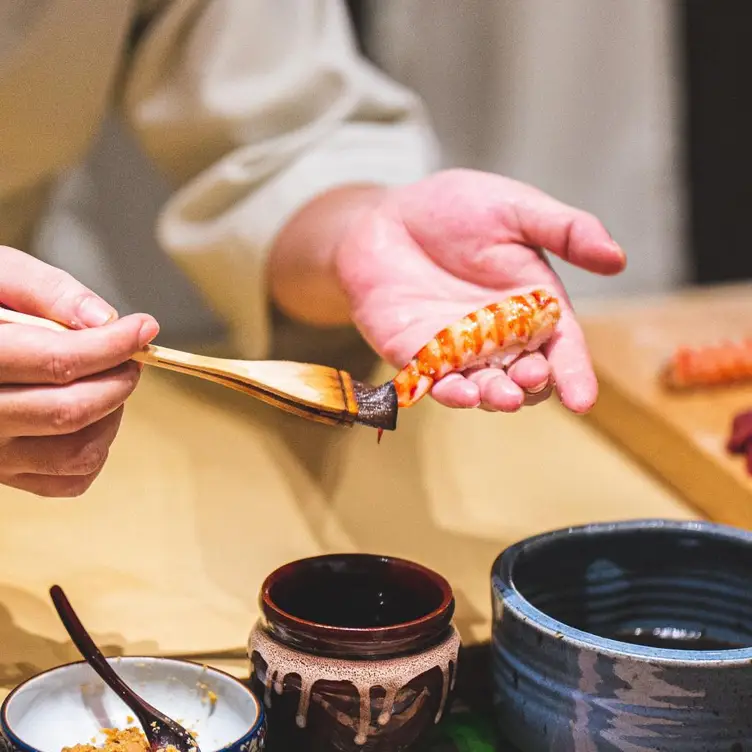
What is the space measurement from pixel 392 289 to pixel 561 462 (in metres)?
0.41

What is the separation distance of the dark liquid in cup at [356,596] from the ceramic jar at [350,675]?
0.01 m

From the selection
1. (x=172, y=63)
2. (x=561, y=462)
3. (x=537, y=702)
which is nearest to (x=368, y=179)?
(x=172, y=63)

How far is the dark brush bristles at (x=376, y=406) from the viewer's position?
90cm

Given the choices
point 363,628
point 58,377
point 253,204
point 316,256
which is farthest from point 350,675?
point 253,204

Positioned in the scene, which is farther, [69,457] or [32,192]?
[32,192]

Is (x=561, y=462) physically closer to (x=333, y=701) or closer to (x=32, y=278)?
(x=333, y=701)

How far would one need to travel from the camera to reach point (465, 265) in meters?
1.22

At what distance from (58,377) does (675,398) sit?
1.09 meters

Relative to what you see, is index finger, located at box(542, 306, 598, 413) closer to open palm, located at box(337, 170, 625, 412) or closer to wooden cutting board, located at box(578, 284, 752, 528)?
open palm, located at box(337, 170, 625, 412)

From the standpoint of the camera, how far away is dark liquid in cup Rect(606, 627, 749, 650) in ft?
3.17

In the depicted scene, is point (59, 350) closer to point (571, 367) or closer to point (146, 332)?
point (146, 332)

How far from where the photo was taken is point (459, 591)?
3.66 ft

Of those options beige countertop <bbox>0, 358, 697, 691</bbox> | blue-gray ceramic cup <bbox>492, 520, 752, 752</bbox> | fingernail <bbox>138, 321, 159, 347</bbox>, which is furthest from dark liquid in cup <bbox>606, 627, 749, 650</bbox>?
fingernail <bbox>138, 321, 159, 347</bbox>

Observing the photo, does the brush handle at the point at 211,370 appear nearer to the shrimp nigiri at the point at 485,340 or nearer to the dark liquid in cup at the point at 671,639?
the shrimp nigiri at the point at 485,340
